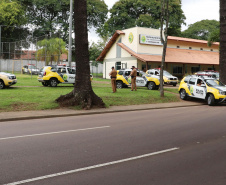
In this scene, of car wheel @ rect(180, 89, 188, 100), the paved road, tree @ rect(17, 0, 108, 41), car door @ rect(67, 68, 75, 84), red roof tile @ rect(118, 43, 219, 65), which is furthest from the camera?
tree @ rect(17, 0, 108, 41)

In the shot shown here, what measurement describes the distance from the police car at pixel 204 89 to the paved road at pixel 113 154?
7412 mm

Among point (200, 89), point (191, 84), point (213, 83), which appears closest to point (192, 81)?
point (191, 84)

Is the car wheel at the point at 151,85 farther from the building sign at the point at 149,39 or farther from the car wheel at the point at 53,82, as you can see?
the building sign at the point at 149,39

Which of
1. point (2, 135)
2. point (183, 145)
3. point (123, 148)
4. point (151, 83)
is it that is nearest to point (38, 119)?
point (2, 135)

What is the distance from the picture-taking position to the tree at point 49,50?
29855mm

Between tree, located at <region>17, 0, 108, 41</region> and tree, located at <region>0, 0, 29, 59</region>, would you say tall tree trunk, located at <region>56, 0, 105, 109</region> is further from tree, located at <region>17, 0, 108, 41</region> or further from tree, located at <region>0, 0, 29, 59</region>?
tree, located at <region>17, 0, 108, 41</region>

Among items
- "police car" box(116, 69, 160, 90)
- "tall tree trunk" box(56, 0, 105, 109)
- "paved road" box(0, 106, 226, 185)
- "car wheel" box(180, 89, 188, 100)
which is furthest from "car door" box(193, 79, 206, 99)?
"paved road" box(0, 106, 226, 185)

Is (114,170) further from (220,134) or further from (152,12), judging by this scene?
(152,12)

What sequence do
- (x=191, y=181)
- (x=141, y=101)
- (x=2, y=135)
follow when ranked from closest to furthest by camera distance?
(x=191, y=181)
(x=2, y=135)
(x=141, y=101)

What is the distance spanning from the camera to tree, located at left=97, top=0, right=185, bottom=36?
168 ft

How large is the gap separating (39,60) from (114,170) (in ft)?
93.9

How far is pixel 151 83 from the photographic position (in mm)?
23125

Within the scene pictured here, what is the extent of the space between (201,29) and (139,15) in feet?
66.8

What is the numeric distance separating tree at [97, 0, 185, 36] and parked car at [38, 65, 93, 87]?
31667 mm
